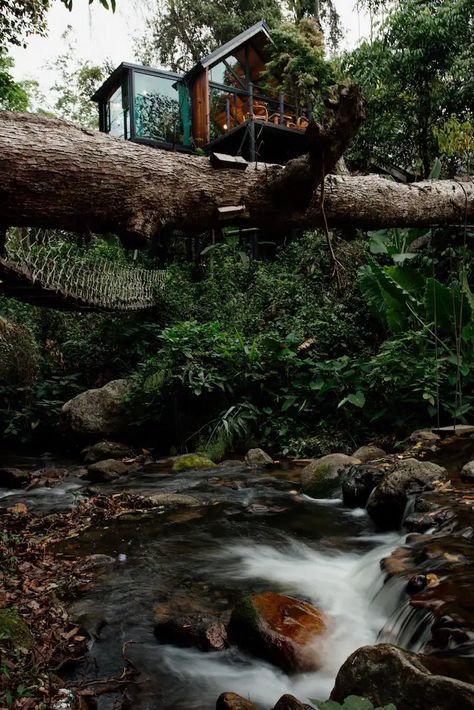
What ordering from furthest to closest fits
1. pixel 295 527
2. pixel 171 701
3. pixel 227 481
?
1. pixel 227 481
2. pixel 295 527
3. pixel 171 701

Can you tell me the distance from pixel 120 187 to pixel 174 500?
3.32m

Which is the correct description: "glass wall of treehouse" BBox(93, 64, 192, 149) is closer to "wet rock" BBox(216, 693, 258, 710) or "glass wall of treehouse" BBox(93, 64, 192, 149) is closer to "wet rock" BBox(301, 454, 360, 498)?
"wet rock" BBox(301, 454, 360, 498)

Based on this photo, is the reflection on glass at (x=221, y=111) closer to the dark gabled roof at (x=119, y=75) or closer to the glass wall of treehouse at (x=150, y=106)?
the glass wall of treehouse at (x=150, y=106)

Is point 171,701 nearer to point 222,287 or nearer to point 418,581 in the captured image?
point 418,581

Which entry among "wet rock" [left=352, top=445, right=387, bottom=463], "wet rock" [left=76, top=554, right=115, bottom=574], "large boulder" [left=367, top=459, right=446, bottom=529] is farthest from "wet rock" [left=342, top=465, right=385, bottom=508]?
"wet rock" [left=76, top=554, right=115, bottom=574]

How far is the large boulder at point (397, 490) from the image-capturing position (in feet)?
13.0

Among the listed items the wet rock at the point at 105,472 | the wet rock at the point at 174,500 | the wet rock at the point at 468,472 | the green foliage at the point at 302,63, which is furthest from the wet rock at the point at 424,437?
the green foliage at the point at 302,63

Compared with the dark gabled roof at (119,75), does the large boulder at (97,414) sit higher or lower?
lower

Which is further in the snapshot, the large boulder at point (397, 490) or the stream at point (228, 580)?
the large boulder at point (397, 490)

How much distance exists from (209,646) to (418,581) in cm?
105

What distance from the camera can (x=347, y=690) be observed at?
185 cm

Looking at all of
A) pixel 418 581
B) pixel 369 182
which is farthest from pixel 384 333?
pixel 418 581

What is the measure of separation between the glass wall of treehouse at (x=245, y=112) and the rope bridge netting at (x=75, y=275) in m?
4.06

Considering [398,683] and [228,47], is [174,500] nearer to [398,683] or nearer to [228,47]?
[398,683]
